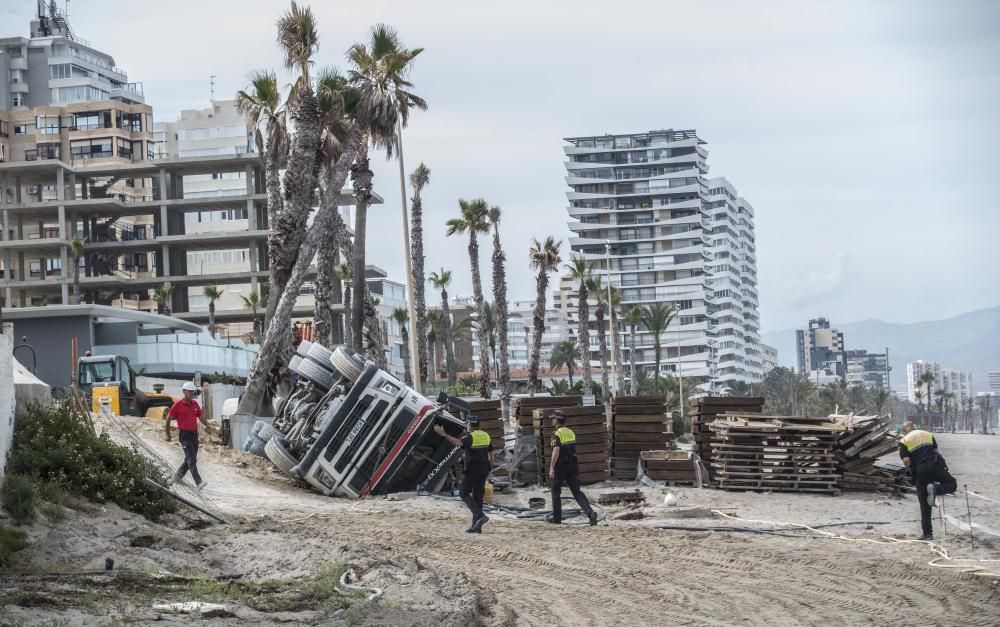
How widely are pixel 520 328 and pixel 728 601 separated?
613 ft

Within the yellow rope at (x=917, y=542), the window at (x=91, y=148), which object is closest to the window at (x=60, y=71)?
the window at (x=91, y=148)

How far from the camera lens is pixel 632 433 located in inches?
1003

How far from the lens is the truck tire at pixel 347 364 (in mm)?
21172

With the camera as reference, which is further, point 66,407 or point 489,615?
point 66,407

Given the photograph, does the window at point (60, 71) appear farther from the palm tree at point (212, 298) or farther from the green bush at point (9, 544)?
the green bush at point (9, 544)

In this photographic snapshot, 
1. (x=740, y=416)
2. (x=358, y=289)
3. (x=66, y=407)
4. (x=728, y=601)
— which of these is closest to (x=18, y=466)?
(x=66, y=407)

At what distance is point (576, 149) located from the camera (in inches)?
7411

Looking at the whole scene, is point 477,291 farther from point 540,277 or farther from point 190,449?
point 190,449

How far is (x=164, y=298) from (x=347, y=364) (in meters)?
70.9

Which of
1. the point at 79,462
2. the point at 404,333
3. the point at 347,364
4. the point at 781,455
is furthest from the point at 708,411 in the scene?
the point at 404,333

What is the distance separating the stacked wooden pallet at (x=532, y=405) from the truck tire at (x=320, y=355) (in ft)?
17.5

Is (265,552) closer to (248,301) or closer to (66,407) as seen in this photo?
(66,407)

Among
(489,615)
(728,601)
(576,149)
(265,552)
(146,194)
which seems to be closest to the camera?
(489,615)

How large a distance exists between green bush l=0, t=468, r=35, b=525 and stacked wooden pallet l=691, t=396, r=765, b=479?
15.5 m
